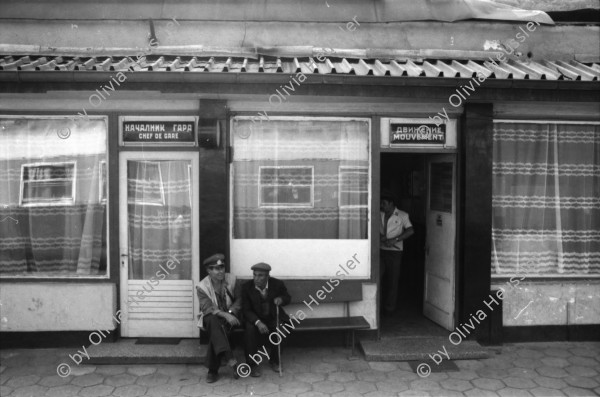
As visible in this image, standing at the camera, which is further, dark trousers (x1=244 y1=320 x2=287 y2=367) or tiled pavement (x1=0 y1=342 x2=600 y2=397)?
dark trousers (x1=244 y1=320 x2=287 y2=367)

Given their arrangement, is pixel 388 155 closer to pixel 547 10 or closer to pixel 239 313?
pixel 547 10

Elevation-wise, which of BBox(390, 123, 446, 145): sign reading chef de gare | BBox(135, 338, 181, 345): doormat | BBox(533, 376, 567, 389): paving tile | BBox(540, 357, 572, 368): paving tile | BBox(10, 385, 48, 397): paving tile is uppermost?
BBox(390, 123, 446, 145): sign reading chef de gare

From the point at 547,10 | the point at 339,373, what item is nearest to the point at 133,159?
the point at 339,373

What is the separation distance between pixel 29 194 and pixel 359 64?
4.78 m

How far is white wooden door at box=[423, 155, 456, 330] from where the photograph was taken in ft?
24.3

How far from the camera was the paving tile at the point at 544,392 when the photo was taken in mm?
5677

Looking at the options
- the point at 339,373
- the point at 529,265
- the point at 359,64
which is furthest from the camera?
the point at 529,265

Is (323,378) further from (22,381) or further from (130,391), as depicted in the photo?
(22,381)

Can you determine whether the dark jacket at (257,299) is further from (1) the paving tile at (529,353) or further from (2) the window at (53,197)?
(1) the paving tile at (529,353)

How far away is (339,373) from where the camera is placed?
6234 millimetres

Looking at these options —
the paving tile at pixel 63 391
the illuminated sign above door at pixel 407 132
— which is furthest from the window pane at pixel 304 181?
the paving tile at pixel 63 391

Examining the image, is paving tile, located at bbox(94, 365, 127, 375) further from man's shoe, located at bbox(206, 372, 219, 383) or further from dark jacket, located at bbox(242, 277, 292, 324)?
dark jacket, located at bbox(242, 277, 292, 324)

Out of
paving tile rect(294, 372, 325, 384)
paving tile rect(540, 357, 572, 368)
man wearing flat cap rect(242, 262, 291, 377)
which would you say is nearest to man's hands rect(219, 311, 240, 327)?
man wearing flat cap rect(242, 262, 291, 377)

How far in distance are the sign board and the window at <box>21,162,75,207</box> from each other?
0.96 meters
